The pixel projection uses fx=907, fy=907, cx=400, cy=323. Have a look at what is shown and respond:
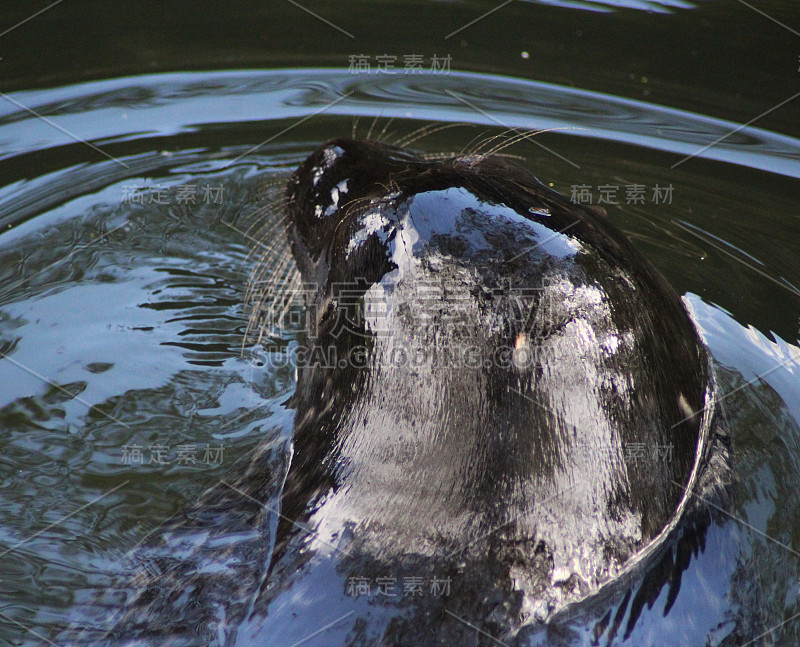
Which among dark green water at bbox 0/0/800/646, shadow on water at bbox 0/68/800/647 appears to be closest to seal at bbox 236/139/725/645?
shadow on water at bbox 0/68/800/647

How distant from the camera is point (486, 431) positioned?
2377 millimetres

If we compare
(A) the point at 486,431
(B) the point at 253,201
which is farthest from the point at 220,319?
(A) the point at 486,431

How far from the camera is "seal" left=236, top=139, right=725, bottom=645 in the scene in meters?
2.26

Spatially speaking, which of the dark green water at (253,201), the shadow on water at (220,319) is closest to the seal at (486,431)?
the shadow on water at (220,319)

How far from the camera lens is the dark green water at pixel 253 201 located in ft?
9.93

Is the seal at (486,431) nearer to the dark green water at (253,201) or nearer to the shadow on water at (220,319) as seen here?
the shadow on water at (220,319)

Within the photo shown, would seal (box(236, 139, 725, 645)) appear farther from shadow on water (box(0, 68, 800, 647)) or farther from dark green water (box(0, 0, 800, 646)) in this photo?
dark green water (box(0, 0, 800, 646))

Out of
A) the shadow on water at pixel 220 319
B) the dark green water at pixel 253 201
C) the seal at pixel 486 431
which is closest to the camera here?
the seal at pixel 486 431

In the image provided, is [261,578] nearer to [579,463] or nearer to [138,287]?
[579,463]

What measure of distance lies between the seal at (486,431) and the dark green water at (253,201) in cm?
28

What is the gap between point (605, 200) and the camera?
5.04 meters

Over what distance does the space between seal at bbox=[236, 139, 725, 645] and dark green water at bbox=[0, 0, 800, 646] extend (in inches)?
11.1

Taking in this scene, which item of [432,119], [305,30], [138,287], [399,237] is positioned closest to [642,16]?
[432,119]

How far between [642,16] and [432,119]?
184cm
